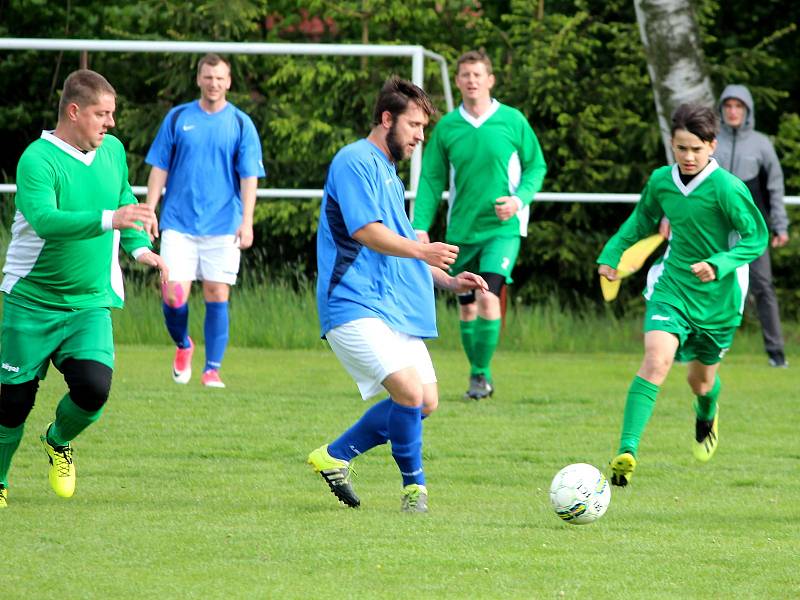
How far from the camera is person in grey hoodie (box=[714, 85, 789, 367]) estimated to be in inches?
474

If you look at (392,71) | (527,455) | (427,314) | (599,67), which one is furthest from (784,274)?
(427,314)

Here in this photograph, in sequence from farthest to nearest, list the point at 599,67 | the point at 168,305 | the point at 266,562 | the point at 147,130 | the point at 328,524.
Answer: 1. the point at 599,67
2. the point at 147,130
3. the point at 168,305
4. the point at 328,524
5. the point at 266,562

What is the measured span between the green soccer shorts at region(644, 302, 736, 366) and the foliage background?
23.5 feet

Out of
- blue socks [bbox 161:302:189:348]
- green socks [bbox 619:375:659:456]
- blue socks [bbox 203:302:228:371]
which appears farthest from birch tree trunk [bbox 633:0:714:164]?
green socks [bbox 619:375:659:456]

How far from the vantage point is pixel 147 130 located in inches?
595

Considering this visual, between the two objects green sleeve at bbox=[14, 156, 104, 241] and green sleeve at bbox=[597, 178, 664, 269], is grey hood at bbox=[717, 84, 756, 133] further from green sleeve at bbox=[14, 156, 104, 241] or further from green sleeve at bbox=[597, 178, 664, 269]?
green sleeve at bbox=[14, 156, 104, 241]

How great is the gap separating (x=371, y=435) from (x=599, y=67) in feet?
38.4

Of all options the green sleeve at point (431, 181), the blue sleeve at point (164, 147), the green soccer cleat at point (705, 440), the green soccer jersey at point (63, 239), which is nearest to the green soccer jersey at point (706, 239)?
the green soccer cleat at point (705, 440)

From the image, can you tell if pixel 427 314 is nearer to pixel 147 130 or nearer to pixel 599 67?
pixel 147 130

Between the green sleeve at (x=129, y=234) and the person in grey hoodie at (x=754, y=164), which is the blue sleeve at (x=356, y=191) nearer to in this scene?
the green sleeve at (x=129, y=234)

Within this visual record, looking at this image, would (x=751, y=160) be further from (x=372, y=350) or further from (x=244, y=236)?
(x=372, y=350)

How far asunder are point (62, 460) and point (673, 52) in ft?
30.5

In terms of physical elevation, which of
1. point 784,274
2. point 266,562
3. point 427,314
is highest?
point 427,314

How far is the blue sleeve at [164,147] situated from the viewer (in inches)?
407
